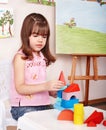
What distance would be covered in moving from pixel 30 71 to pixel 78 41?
3.49ft

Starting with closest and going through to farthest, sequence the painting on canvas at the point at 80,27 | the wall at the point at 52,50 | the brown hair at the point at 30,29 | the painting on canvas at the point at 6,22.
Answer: the brown hair at the point at 30,29 < the painting on canvas at the point at 6,22 < the wall at the point at 52,50 < the painting on canvas at the point at 80,27

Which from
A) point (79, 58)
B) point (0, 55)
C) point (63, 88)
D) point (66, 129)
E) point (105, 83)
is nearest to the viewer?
point (66, 129)

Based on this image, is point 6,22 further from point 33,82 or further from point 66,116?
point 66,116

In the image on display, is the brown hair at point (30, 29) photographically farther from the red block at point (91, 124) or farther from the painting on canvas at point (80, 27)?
the painting on canvas at point (80, 27)

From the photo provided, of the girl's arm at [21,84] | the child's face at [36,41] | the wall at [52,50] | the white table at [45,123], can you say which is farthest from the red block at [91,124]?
the wall at [52,50]

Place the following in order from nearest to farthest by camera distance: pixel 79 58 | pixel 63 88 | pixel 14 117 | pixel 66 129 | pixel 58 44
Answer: pixel 66 129 → pixel 63 88 → pixel 14 117 → pixel 58 44 → pixel 79 58

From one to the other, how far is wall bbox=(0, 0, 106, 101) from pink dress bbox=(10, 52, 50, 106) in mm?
757

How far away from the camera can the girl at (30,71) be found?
156 centimetres

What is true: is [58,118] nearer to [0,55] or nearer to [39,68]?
[39,68]

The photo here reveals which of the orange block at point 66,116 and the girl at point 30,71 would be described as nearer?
the orange block at point 66,116

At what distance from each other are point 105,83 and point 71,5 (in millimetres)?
1094

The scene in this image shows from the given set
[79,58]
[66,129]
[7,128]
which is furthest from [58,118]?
[79,58]

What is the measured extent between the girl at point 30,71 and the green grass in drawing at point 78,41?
83cm

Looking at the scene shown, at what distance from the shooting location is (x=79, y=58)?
2.93m
